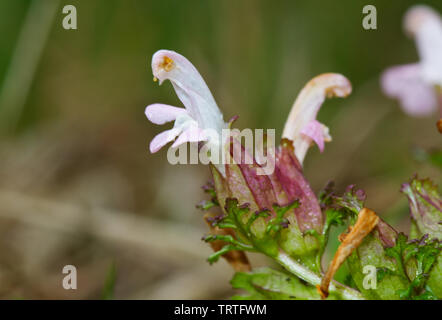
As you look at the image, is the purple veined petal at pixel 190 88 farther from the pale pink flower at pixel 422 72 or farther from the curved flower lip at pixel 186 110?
the pale pink flower at pixel 422 72

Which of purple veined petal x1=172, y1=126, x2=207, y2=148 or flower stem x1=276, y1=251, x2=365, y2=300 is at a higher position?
purple veined petal x1=172, y1=126, x2=207, y2=148

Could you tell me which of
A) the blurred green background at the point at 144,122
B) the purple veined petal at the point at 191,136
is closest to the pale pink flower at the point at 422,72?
the blurred green background at the point at 144,122

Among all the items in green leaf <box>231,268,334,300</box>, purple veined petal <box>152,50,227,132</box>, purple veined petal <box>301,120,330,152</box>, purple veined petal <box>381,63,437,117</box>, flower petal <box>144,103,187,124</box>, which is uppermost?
purple veined petal <box>381,63,437,117</box>

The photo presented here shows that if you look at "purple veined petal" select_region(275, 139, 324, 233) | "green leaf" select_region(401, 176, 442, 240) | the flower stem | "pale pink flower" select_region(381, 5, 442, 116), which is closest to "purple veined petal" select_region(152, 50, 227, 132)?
"purple veined petal" select_region(275, 139, 324, 233)

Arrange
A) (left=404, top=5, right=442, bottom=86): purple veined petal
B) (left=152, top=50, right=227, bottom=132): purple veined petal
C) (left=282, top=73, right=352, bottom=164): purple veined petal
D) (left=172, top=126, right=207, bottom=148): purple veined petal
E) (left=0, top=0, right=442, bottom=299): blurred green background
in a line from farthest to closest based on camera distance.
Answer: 1. (left=0, top=0, right=442, bottom=299): blurred green background
2. (left=404, top=5, right=442, bottom=86): purple veined petal
3. (left=282, top=73, right=352, bottom=164): purple veined petal
4. (left=152, top=50, right=227, bottom=132): purple veined petal
5. (left=172, top=126, right=207, bottom=148): purple veined petal

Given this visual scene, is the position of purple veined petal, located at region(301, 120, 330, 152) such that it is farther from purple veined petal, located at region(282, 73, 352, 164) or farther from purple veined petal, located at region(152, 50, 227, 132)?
purple veined petal, located at region(152, 50, 227, 132)

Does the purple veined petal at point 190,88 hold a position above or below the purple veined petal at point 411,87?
below

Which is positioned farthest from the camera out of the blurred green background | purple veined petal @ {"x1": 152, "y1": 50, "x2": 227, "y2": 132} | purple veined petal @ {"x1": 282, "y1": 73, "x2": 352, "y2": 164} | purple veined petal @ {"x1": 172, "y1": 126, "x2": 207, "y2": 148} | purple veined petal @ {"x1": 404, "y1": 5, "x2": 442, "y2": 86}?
the blurred green background

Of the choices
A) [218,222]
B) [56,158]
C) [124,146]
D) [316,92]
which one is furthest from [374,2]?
[218,222]
